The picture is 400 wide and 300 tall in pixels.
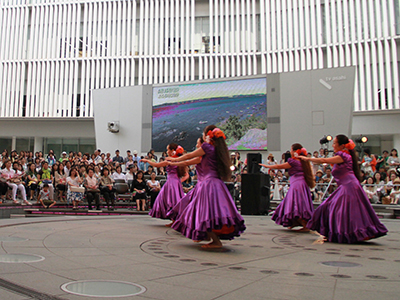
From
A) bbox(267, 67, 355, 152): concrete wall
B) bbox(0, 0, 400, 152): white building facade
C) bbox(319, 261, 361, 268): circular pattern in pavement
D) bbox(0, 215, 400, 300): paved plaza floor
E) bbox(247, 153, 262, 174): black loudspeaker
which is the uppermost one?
bbox(0, 0, 400, 152): white building facade

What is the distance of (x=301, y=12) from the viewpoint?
25312 mm

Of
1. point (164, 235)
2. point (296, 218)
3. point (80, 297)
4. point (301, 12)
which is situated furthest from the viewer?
point (301, 12)

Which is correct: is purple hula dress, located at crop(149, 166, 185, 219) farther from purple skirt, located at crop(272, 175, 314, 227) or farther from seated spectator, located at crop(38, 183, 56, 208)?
seated spectator, located at crop(38, 183, 56, 208)

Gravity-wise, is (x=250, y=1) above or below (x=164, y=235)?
above

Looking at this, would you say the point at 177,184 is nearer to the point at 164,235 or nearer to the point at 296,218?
the point at 164,235

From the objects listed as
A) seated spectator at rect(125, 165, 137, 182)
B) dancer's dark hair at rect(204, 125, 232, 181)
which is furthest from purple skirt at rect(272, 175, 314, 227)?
seated spectator at rect(125, 165, 137, 182)

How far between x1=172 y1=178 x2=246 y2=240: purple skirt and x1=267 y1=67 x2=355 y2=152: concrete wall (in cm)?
1464

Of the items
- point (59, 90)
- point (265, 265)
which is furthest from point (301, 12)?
point (265, 265)

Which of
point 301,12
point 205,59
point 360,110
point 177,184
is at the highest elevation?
point 301,12

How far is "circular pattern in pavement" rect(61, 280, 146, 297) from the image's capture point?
9.66ft

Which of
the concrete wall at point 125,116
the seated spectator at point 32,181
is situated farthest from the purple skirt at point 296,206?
the concrete wall at point 125,116

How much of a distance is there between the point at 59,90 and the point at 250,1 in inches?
629

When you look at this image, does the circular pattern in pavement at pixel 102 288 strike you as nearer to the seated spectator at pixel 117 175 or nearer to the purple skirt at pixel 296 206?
the purple skirt at pixel 296 206

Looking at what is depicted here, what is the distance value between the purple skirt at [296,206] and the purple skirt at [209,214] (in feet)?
8.95
